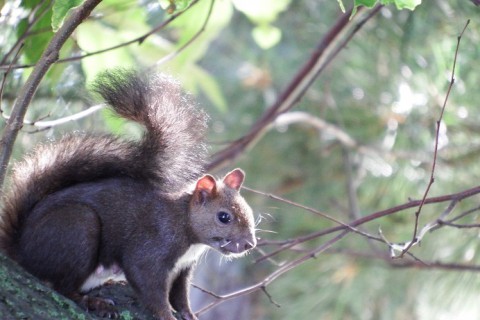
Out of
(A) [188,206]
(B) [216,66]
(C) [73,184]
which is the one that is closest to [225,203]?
(A) [188,206]

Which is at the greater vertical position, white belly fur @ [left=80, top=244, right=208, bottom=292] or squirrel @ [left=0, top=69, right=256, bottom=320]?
squirrel @ [left=0, top=69, right=256, bottom=320]

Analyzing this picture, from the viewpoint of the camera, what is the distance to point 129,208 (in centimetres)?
177

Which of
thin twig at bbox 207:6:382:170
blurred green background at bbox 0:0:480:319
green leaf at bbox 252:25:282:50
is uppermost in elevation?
green leaf at bbox 252:25:282:50

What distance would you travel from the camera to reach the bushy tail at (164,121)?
5.61ft

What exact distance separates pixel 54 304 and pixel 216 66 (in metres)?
3.88

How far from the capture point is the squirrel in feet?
5.38

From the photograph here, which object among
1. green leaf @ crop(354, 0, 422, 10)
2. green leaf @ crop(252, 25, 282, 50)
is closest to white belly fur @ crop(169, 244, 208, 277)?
green leaf @ crop(252, 25, 282, 50)

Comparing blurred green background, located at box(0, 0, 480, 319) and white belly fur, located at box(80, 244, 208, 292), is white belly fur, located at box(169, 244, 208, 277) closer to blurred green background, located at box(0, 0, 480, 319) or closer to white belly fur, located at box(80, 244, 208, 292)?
white belly fur, located at box(80, 244, 208, 292)

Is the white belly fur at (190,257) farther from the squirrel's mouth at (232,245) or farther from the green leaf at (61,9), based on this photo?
the green leaf at (61,9)

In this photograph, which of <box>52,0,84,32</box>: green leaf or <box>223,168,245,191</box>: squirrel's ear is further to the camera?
<box>223,168,245,191</box>: squirrel's ear

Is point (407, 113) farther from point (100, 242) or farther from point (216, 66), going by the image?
point (100, 242)

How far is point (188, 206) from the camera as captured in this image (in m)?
1.89

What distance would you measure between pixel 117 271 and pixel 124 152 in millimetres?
238

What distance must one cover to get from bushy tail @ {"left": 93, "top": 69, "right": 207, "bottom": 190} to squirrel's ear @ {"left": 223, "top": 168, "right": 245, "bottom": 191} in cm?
11
